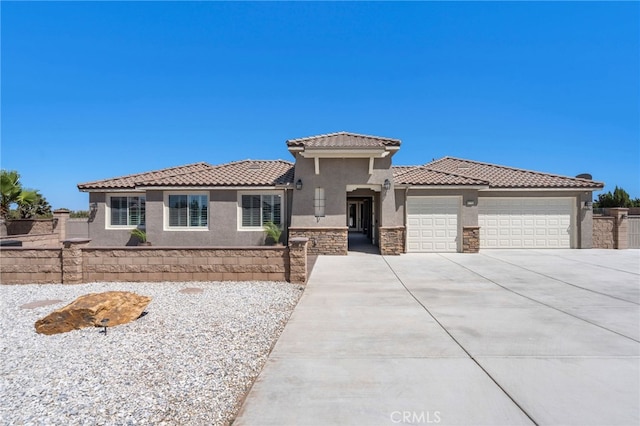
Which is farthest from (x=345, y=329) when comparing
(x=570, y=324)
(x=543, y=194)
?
(x=543, y=194)

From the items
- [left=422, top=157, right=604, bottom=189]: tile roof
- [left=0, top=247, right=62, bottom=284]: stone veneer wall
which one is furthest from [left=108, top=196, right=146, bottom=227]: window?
[left=422, top=157, right=604, bottom=189]: tile roof

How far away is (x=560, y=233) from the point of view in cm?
1634

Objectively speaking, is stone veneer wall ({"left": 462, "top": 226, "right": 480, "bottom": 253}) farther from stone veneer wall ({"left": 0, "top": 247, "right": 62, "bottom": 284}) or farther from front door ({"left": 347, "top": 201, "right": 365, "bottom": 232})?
stone veneer wall ({"left": 0, "top": 247, "right": 62, "bottom": 284})

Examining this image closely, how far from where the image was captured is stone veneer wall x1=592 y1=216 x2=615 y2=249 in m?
16.5

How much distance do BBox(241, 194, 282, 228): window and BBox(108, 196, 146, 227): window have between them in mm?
5439

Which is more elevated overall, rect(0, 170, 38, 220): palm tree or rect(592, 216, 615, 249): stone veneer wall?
rect(0, 170, 38, 220): palm tree

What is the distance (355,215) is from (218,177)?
58.0 ft

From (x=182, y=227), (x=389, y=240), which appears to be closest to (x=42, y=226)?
(x=182, y=227)

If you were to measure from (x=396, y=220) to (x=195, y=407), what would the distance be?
1258cm

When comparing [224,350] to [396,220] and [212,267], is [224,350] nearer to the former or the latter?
[212,267]

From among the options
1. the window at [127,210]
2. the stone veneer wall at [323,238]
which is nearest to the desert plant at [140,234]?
the window at [127,210]

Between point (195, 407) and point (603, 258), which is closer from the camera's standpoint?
point (195, 407)

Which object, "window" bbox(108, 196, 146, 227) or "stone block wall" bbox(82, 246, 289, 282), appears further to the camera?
"window" bbox(108, 196, 146, 227)

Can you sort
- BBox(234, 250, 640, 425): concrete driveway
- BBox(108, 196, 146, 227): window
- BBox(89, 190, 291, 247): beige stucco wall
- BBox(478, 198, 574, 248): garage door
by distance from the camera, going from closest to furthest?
BBox(234, 250, 640, 425): concrete driveway, BBox(89, 190, 291, 247): beige stucco wall, BBox(478, 198, 574, 248): garage door, BBox(108, 196, 146, 227): window
